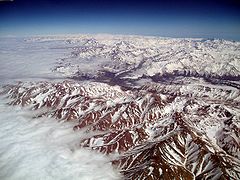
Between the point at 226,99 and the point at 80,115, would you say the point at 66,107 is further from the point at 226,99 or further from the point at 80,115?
the point at 226,99

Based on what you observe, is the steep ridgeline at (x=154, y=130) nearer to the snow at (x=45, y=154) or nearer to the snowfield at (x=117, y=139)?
the snowfield at (x=117, y=139)

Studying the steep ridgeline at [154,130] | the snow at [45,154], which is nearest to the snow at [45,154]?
the snow at [45,154]

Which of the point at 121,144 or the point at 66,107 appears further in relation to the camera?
the point at 66,107

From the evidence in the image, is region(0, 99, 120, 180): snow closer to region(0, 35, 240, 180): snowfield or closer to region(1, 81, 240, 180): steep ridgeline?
region(0, 35, 240, 180): snowfield

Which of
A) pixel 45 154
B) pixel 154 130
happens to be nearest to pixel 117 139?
pixel 154 130

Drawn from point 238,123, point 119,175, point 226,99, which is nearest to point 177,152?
point 119,175

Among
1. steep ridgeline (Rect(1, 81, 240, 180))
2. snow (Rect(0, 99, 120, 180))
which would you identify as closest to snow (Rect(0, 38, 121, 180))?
snow (Rect(0, 99, 120, 180))
